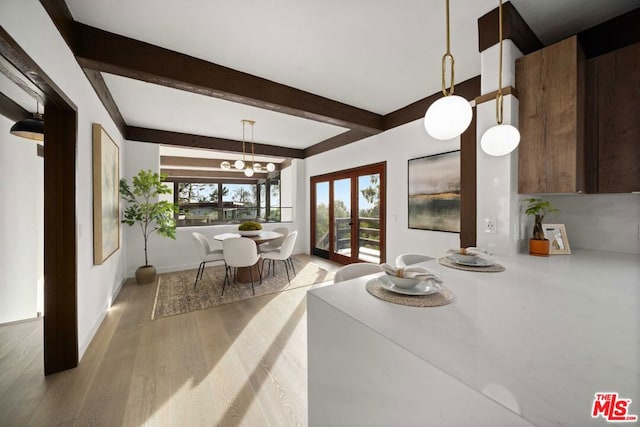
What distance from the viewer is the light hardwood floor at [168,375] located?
4.90 feet

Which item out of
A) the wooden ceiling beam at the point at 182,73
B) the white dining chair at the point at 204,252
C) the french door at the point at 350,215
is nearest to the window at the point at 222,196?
the french door at the point at 350,215

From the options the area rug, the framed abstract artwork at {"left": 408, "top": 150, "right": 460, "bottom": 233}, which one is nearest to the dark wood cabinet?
the framed abstract artwork at {"left": 408, "top": 150, "right": 460, "bottom": 233}

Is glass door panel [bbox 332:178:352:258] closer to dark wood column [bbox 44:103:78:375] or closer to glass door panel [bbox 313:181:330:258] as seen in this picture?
glass door panel [bbox 313:181:330:258]

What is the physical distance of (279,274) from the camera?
441cm

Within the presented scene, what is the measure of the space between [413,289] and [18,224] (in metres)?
4.35

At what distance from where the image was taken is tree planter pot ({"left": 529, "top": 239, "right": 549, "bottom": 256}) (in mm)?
1796

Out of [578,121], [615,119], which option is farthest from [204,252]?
[615,119]

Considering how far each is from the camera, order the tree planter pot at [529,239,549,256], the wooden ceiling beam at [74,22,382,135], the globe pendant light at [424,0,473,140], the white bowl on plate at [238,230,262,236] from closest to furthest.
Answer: the globe pendant light at [424,0,473,140], the tree planter pot at [529,239,549,256], the wooden ceiling beam at [74,22,382,135], the white bowl on plate at [238,230,262,236]

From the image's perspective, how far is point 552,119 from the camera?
5.56 feet

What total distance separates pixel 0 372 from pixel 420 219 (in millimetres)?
4332

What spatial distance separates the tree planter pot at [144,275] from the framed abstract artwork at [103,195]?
82 cm

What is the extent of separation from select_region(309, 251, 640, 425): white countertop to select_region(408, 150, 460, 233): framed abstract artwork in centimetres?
198

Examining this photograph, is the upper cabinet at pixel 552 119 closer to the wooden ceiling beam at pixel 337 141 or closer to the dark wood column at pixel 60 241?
the wooden ceiling beam at pixel 337 141

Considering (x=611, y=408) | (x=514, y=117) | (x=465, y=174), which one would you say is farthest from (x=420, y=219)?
(x=611, y=408)
